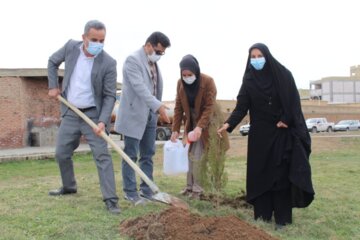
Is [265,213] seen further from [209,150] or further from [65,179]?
[65,179]

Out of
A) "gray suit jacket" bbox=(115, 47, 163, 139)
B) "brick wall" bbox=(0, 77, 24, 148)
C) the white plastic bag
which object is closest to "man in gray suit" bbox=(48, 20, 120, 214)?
"gray suit jacket" bbox=(115, 47, 163, 139)

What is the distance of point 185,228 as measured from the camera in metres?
4.04

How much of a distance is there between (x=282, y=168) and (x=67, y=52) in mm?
2573

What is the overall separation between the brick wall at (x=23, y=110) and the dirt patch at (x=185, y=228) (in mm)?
17910

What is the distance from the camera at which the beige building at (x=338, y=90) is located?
10200 cm

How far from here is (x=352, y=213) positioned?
5.75m

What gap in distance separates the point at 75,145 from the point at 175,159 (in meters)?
1.25

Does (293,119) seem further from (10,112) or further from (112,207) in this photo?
(10,112)

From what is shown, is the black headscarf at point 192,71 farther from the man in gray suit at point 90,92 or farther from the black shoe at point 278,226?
the black shoe at point 278,226

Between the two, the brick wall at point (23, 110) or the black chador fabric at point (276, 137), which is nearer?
the black chador fabric at point (276, 137)

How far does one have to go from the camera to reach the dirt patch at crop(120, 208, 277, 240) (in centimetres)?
395

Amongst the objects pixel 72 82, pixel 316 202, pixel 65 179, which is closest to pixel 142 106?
pixel 72 82

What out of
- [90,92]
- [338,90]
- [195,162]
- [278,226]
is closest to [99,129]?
[90,92]

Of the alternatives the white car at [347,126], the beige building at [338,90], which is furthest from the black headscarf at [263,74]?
the beige building at [338,90]
